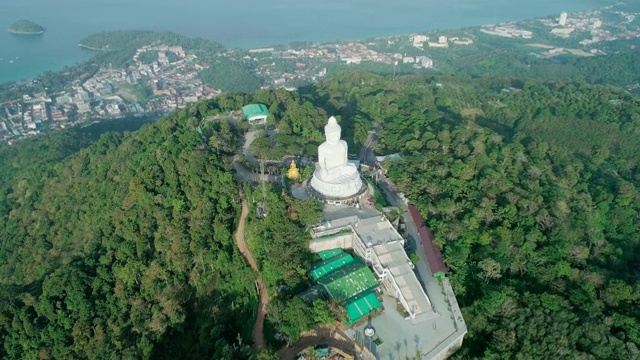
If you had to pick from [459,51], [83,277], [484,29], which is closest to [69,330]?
[83,277]

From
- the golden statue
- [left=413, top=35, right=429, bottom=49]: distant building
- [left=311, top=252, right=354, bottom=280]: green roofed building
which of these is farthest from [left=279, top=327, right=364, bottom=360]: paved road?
[left=413, top=35, right=429, bottom=49]: distant building

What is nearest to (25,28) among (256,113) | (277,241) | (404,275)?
(256,113)

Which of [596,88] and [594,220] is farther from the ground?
[596,88]

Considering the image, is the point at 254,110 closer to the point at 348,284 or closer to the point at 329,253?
the point at 329,253

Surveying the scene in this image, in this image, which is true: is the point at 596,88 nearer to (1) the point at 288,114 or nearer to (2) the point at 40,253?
(1) the point at 288,114

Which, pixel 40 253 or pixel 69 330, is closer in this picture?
pixel 69 330

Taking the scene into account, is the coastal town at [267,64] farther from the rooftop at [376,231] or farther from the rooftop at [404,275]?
the rooftop at [404,275]

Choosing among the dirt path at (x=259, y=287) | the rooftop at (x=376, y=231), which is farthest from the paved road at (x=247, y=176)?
the rooftop at (x=376, y=231)
